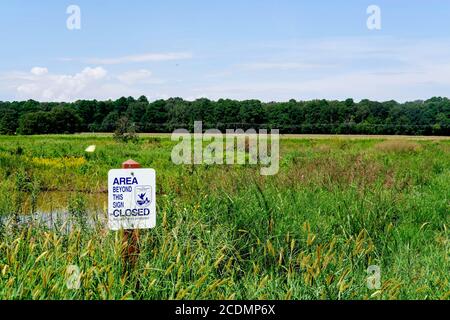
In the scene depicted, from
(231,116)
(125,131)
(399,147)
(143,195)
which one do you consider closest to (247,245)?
(143,195)

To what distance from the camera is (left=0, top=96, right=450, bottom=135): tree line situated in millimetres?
30203

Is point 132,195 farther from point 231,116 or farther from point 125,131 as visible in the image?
point 231,116

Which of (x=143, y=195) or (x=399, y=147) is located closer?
(x=143, y=195)

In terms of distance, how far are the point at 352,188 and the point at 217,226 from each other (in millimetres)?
2863

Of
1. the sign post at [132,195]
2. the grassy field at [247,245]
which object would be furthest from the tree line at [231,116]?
the sign post at [132,195]

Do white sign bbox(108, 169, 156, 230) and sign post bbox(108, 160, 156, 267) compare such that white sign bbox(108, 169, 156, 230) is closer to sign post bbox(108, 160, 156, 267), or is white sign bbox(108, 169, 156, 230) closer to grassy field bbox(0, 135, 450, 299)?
sign post bbox(108, 160, 156, 267)

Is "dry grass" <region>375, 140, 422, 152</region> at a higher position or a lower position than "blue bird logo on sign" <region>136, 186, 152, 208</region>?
lower

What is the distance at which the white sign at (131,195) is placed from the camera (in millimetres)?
3900

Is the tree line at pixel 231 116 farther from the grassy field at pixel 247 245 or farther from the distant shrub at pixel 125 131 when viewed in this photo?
the grassy field at pixel 247 245

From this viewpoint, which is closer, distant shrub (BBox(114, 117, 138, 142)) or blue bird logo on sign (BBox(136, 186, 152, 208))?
blue bird logo on sign (BBox(136, 186, 152, 208))

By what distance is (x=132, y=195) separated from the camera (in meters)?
3.94

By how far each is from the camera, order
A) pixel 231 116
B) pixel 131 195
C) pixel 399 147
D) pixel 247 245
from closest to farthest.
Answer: pixel 131 195 → pixel 247 245 → pixel 399 147 → pixel 231 116

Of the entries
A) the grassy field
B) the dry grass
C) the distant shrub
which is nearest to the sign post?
the grassy field
